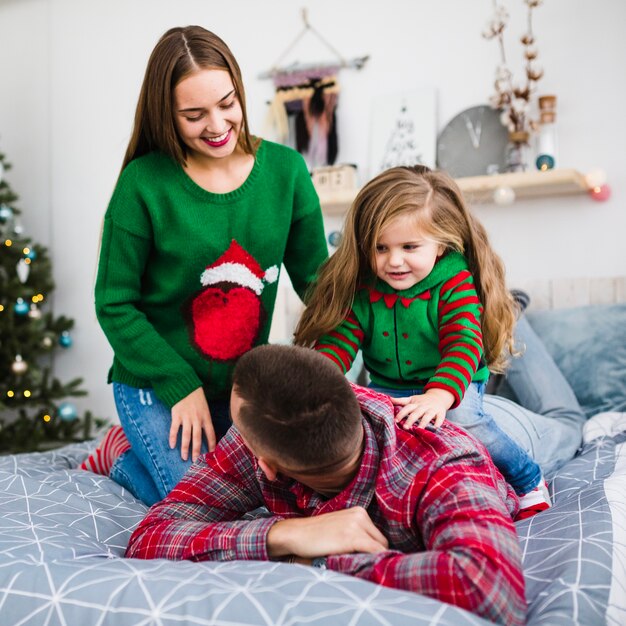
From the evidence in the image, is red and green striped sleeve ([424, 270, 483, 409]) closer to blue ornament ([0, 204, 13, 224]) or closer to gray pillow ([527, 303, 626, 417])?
gray pillow ([527, 303, 626, 417])

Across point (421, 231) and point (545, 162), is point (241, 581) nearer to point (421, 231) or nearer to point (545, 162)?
point (421, 231)

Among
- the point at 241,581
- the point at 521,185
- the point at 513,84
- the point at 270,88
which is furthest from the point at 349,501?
the point at 270,88

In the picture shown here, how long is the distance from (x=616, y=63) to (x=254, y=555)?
2.58 m

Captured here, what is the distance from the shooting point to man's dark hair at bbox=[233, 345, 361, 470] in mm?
897

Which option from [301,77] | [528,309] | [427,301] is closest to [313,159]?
[301,77]

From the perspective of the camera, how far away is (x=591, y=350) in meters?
2.46

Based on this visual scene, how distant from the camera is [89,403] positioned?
160 inches

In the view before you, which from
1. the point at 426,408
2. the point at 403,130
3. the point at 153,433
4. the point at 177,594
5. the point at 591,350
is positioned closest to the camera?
the point at 177,594

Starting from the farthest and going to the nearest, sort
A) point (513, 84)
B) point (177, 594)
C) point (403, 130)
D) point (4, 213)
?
point (4, 213) → point (403, 130) → point (513, 84) → point (177, 594)

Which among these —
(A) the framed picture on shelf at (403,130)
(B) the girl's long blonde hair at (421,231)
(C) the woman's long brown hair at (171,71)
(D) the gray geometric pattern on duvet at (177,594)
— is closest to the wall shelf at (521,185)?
(A) the framed picture on shelf at (403,130)

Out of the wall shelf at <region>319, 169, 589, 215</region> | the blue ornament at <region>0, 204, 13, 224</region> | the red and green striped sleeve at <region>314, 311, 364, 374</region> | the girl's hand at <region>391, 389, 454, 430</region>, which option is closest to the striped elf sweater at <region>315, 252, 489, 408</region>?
the red and green striped sleeve at <region>314, 311, 364, 374</region>

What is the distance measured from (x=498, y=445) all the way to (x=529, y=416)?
1.61 ft

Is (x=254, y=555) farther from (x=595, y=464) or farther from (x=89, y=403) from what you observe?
(x=89, y=403)

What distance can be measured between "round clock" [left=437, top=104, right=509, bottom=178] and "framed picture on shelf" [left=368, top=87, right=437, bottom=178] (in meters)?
0.07
